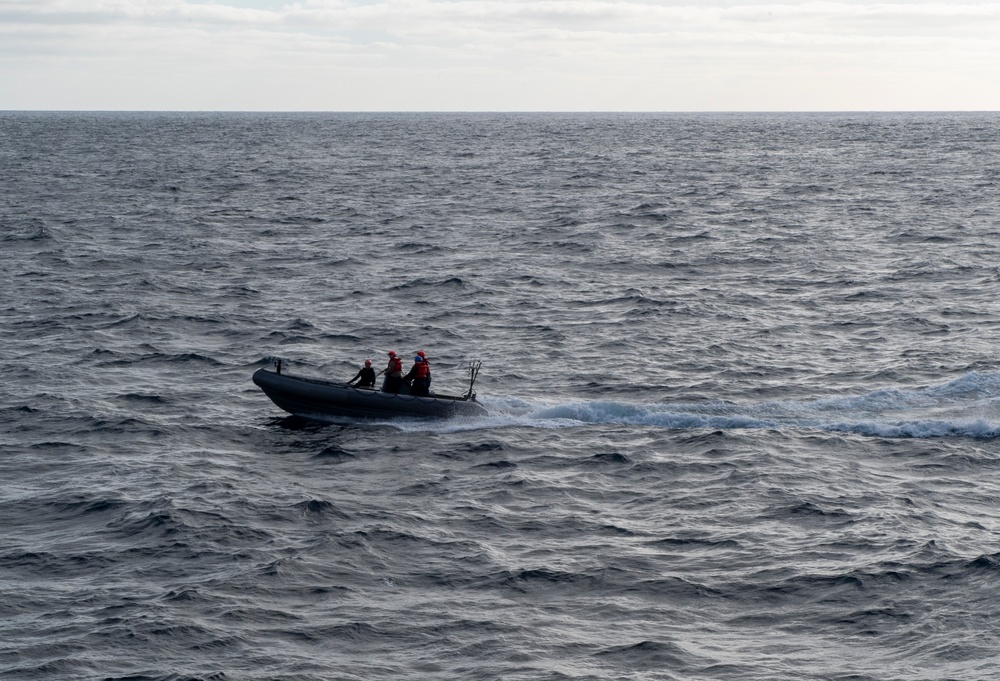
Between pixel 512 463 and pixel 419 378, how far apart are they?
12.6ft

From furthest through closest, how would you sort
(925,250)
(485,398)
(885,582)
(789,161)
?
(789,161)
(925,250)
(485,398)
(885,582)

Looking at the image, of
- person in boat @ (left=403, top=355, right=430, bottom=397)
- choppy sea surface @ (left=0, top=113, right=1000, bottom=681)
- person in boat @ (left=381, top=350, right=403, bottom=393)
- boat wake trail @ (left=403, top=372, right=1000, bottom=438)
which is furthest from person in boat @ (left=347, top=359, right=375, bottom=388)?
boat wake trail @ (left=403, top=372, right=1000, bottom=438)

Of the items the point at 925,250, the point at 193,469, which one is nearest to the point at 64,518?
the point at 193,469

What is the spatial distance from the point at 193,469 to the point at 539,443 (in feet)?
21.8

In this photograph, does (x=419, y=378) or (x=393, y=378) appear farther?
(x=393, y=378)

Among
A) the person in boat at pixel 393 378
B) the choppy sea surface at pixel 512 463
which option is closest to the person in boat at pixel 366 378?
the person in boat at pixel 393 378

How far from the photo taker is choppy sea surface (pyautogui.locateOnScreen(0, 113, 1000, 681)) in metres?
15.3

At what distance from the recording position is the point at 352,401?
2539cm

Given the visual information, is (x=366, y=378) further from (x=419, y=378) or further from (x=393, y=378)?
(x=419, y=378)

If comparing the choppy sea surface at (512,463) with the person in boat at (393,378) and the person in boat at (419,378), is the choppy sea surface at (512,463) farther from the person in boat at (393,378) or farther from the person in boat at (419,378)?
the person in boat at (393,378)

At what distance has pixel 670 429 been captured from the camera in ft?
81.1

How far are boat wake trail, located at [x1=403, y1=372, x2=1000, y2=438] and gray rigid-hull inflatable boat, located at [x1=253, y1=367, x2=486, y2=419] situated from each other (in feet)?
1.09

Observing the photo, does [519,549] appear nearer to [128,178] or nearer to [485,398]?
[485,398]

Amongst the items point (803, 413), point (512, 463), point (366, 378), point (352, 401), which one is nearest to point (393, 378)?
point (366, 378)
